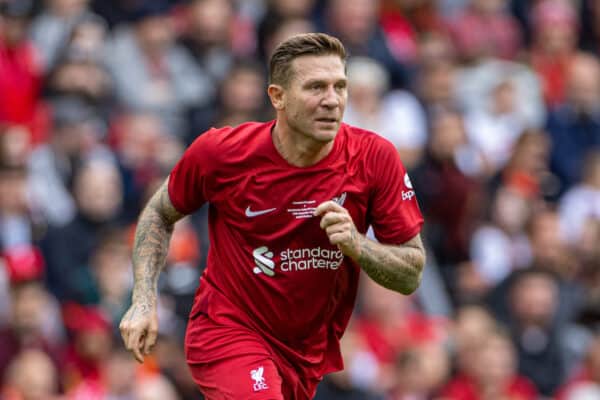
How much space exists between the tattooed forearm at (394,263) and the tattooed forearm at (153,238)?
1098 millimetres

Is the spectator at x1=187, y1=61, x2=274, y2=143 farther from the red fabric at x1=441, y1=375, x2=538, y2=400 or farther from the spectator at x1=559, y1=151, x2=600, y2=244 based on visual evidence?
the spectator at x1=559, y1=151, x2=600, y2=244

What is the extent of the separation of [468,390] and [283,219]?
5282 mm

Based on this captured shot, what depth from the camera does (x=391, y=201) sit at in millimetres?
6617

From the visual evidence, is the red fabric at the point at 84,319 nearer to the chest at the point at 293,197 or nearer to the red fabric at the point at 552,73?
the chest at the point at 293,197

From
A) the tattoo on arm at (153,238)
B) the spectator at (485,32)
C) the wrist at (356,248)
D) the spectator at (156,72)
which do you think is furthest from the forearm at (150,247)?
the spectator at (485,32)

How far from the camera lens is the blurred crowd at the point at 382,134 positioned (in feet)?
34.9

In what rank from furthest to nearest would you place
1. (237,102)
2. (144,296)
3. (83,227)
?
(237,102)
(83,227)
(144,296)

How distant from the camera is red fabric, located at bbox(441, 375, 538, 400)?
11.4m

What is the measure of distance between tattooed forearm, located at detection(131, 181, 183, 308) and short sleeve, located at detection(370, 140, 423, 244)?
1.02 m

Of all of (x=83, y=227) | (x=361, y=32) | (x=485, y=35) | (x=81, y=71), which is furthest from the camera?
(x=485, y=35)

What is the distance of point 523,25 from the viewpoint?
16.3 meters

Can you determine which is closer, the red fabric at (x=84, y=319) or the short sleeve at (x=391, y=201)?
the short sleeve at (x=391, y=201)

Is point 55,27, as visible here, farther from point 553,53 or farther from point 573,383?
point 553,53

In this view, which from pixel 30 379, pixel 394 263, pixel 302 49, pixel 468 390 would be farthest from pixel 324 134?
pixel 468 390
